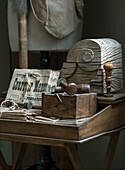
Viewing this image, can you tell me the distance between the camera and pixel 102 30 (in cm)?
289

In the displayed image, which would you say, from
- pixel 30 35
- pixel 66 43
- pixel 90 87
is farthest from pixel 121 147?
pixel 30 35

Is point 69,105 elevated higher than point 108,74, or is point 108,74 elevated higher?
point 108,74

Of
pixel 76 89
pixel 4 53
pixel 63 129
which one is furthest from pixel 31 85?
pixel 4 53

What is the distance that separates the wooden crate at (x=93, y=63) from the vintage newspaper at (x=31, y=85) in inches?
4.8

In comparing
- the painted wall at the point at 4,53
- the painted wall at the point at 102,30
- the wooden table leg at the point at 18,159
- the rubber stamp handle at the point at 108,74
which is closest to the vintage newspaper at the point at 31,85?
the rubber stamp handle at the point at 108,74

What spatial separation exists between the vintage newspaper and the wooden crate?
4.8 inches

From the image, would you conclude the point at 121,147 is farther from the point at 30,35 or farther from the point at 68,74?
the point at 30,35

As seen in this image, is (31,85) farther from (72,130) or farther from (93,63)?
(72,130)

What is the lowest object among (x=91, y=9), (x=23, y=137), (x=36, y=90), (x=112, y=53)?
(x=23, y=137)

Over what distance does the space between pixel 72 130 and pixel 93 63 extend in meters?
0.59

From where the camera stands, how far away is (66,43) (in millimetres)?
2594

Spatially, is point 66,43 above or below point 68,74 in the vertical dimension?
above

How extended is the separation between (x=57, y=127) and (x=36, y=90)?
52 centimetres

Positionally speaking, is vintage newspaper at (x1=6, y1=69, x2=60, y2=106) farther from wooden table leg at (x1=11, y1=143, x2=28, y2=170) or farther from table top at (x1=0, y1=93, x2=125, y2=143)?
wooden table leg at (x1=11, y1=143, x2=28, y2=170)
